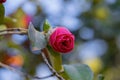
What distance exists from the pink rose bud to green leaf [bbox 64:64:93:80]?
6 cm

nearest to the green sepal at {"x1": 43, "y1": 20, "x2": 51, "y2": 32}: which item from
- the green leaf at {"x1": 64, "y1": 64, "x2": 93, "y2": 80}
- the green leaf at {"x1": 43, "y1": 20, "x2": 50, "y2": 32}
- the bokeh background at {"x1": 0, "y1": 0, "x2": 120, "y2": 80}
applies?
the green leaf at {"x1": 43, "y1": 20, "x2": 50, "y2": 32}

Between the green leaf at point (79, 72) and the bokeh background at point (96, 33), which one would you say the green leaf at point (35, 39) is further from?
the bokeh background at point (96, 33)

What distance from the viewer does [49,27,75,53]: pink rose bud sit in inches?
38.5

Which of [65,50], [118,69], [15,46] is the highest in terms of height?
[65,50]

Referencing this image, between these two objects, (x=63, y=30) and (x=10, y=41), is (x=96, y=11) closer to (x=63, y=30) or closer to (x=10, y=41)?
(x=10, y=41)

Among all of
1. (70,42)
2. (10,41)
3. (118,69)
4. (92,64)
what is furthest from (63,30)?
(118,69)

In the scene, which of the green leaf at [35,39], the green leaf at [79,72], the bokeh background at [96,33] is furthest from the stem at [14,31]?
the bokeh background at [96,33]

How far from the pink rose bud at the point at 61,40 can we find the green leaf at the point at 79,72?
55mm

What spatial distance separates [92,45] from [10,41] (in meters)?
1.81

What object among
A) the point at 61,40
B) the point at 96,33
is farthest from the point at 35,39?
the point at 96,33

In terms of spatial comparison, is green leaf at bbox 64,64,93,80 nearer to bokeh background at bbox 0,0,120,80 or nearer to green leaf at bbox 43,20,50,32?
green leaf at bbox 43,20,50,32

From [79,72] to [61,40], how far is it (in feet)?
0.29

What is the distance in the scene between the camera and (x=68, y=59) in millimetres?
3256

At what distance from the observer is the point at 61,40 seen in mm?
992
